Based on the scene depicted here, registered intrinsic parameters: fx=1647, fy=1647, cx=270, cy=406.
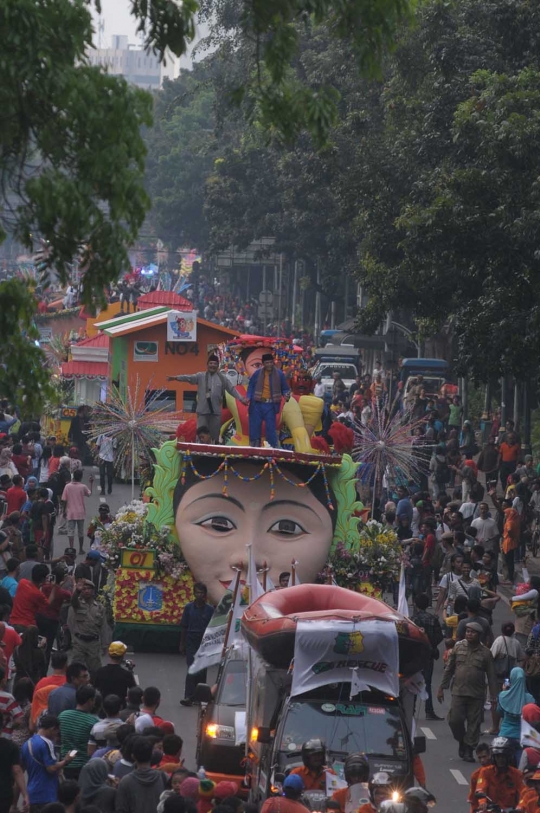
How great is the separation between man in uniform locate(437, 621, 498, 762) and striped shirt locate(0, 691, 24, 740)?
5.03 m

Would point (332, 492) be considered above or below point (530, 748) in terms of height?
above

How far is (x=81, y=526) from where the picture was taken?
2552 cm

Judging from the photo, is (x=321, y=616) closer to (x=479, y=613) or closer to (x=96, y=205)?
(x=96, y=205)

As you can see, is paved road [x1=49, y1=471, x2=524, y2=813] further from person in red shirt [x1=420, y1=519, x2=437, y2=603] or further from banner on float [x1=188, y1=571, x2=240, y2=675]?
person in red shirt [x1=420, y1=519, x2=437, y2=603]

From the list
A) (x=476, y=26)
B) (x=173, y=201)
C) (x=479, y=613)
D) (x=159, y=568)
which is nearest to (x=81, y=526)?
(x=159, y=568)

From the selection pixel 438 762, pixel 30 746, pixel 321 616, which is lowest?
pixel 438 762

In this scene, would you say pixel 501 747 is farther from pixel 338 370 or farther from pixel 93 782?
pixel 338 370

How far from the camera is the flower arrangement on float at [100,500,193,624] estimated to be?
62.9ft

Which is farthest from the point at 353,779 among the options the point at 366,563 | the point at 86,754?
the point at 366,563

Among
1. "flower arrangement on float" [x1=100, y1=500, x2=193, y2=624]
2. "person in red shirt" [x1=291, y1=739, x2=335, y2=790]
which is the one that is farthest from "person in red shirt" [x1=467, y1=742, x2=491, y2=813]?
"flower arrangement on float" [x1=100, y1=500, x2=193, y2=624]

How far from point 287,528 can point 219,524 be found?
0.77m

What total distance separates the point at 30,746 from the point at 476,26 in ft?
74.9

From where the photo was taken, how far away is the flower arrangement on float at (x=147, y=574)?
19172mm

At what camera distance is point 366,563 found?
19.3 metres
